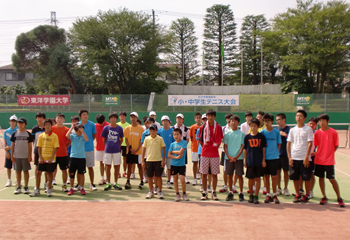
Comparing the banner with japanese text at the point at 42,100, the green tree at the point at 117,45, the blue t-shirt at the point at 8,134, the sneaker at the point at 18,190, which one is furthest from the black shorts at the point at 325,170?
the green tree at the point at 117,45

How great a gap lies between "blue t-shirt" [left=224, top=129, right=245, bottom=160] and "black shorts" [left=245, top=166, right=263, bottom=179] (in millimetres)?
335

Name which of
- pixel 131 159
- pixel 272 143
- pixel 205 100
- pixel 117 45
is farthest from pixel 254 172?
pixel 117 45

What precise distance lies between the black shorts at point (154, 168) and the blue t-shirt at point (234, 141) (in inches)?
62.4

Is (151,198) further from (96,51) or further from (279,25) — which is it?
(279,25)

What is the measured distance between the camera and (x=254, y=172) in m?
6.29

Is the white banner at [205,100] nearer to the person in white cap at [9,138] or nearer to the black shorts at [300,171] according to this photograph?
the person in white cap at [9,138]

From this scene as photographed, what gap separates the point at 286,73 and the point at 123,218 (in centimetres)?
4758

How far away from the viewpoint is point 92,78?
40562 mm

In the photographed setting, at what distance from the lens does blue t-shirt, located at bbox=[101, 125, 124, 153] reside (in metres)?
7.46

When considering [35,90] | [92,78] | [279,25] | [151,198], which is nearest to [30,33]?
[35,90]

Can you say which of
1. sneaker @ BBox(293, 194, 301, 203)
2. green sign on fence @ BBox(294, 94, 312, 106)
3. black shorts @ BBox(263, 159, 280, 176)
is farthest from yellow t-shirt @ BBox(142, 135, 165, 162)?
green sign on fence @ BBox(294, 94, 312, 106)

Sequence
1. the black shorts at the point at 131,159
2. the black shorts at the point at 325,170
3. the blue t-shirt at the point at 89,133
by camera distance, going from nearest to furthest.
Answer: the black shorts at the point at 325,170
the blue t-shirt at the point at 89,133
the black shorts at the point at 131,159

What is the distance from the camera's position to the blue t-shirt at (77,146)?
6.94 metres

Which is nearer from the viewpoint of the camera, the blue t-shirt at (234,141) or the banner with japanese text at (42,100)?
the blue t-shirt at (234,141)
